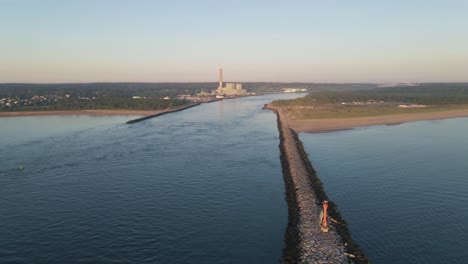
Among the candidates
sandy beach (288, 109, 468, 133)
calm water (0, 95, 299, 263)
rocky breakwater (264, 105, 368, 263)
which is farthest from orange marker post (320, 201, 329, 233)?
sandy beach (288, 109, 468, 133)

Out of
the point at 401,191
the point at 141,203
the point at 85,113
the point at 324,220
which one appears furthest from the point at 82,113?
the point at 324,220

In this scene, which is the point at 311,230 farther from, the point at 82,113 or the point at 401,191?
the point at 82,113

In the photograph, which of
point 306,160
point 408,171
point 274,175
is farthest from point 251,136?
point 408,171

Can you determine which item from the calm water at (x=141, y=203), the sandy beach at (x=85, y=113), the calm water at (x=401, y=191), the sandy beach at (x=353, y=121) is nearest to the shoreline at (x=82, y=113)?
the sandy beach at (x=85, y=113)

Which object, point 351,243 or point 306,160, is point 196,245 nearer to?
point 351,243

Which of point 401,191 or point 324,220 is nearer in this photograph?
point 324,220

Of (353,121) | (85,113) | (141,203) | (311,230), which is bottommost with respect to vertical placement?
(311,230)

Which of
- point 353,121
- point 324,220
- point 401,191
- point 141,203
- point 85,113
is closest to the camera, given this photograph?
point 324,220
